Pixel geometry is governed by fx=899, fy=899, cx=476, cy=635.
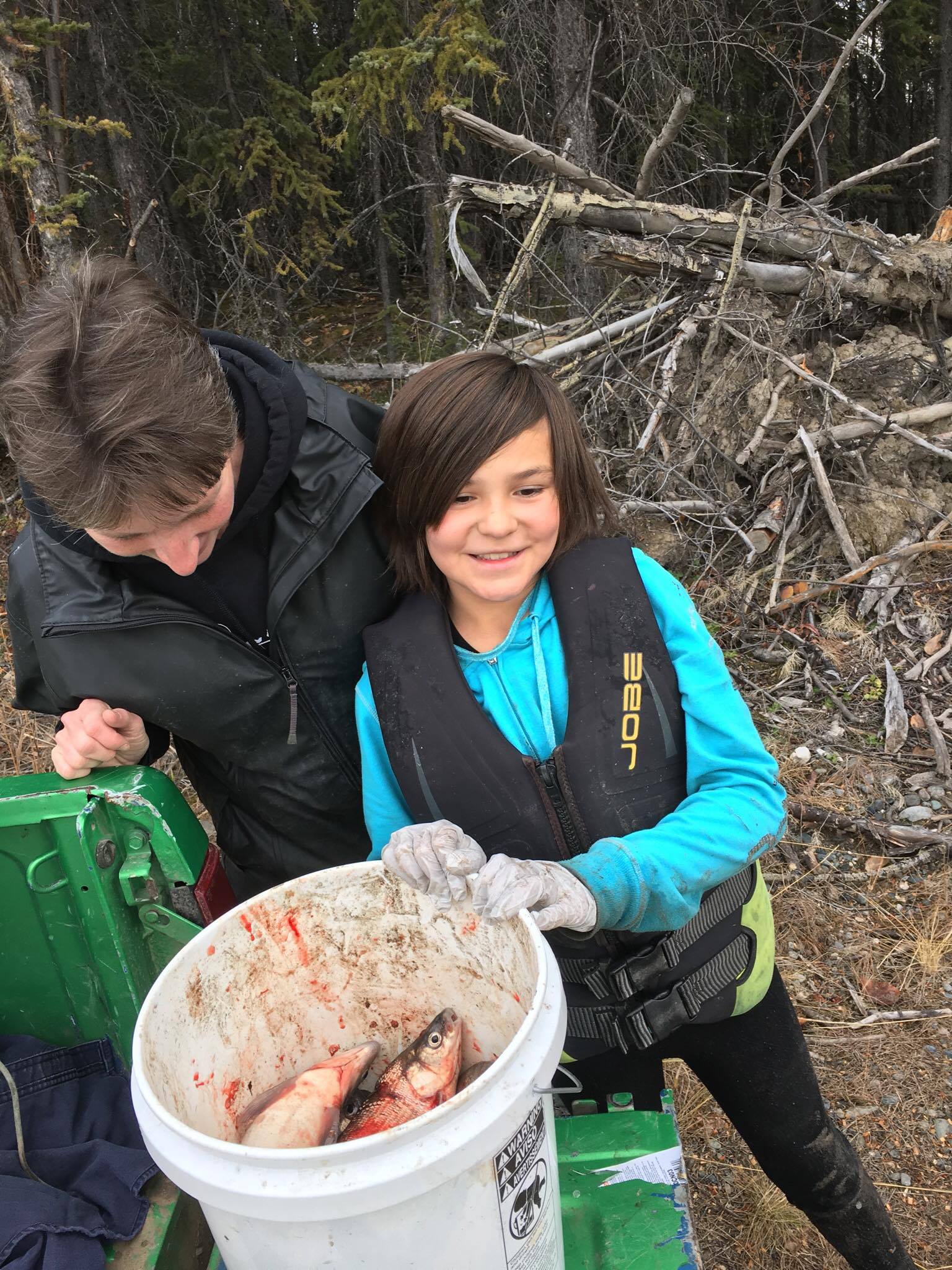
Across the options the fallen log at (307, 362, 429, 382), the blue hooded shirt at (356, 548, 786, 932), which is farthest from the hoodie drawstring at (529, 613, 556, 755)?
the fallen log at (307, 362, 429, 382)

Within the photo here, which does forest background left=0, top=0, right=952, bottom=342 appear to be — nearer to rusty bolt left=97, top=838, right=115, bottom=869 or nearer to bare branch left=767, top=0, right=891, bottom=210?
bare branch left=767, top=0, right=891, bottom=210

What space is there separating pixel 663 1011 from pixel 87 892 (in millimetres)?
1184

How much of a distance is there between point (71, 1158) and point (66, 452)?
1250 millimetres

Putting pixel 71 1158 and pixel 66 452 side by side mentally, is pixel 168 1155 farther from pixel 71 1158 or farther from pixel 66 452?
pixel 66 452

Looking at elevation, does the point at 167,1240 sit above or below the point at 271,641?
below

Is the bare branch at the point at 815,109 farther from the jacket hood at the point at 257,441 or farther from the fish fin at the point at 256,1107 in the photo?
the fish fin at the point at 256,1107

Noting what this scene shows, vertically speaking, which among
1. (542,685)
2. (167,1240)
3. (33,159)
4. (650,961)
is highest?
(33,159)

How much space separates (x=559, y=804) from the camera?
6.02 feet

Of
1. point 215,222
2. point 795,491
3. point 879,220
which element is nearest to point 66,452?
point 795,491

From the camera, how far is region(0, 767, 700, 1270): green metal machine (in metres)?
1.58

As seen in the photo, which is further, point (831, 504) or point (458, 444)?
point (831, 504)

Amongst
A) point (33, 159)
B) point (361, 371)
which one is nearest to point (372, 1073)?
point (33, 159)

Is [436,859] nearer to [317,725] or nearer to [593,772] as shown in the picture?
[593,772]

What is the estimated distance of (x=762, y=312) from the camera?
5387 millimetres
